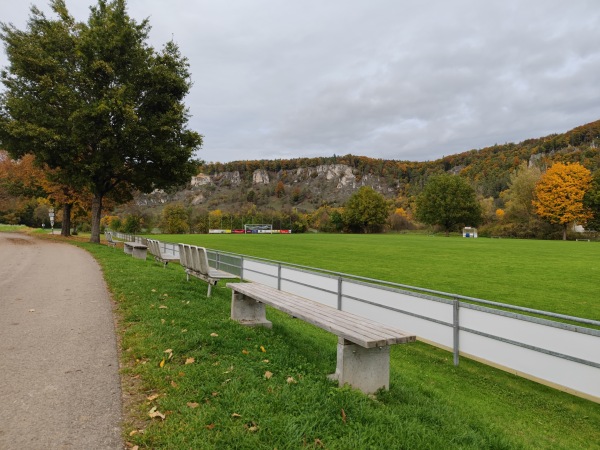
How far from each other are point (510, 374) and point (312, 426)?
3877 mm

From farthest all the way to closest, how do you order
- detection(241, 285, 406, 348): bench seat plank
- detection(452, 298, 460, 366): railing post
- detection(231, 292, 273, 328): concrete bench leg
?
detection(231, 292, 273, 328): concrete bench leg, detection(452, 298, 460, 366): railing post, detection(241, 285, 406, 348): bench seat plank

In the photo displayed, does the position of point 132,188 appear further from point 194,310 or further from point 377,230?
point 377,230

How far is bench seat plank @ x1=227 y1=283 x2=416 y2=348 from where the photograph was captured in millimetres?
3424

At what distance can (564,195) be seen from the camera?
58625 millimetres

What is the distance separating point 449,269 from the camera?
56.1ft

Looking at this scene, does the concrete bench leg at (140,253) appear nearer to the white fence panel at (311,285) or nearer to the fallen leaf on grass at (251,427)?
the white fence panel at (311,285)

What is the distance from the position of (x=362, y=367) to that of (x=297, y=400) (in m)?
0.78

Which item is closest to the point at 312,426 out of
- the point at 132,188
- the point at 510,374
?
the point at 510,374

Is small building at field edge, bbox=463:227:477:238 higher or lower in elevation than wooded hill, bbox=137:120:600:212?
lower

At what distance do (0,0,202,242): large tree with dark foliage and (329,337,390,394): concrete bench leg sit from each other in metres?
19.8

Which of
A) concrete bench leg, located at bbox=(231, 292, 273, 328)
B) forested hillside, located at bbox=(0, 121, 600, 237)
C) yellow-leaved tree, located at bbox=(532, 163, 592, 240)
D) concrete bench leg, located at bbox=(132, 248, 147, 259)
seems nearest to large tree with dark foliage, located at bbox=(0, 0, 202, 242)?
forested hillside, located at bbox=(0, 121, 600, 237)

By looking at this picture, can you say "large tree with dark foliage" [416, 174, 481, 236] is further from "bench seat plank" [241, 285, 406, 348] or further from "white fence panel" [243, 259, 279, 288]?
"bench seat plank" [241, 285, 406, 348]

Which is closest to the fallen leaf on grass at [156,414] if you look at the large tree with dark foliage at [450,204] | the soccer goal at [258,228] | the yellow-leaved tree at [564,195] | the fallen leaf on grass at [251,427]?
the fallen leaf on grass at [251,427]

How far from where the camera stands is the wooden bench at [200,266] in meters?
8.18
